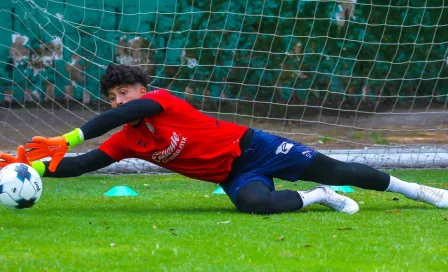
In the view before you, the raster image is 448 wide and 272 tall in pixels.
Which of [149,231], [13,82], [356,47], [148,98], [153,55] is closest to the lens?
[149,231]

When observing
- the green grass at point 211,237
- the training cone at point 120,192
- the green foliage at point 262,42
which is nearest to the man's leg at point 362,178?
the green grass at point 211,237

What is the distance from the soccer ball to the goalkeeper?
512 millimetres

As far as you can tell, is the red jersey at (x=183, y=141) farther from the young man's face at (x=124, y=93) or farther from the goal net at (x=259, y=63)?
the goal net at (x=259, y=63)

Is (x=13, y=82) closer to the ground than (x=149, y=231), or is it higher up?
closer to the ground

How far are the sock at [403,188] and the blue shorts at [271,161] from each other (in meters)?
0.52

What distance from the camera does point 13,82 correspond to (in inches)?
449

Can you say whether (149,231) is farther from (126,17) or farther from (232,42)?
(126,17)

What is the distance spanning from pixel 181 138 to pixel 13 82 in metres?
6.37

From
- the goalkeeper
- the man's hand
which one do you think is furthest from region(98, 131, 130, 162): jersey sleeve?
the man's hand

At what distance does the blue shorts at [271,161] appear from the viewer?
571 cm

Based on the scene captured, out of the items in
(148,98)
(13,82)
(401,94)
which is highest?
(148,98)

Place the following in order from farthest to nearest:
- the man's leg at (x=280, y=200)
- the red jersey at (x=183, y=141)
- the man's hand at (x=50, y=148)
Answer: the red jersey at (x=183, y=141) < the man's leg at (x=280, y=200) < the man's hand at (x=50, y=148)

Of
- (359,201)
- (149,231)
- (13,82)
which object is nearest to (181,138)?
(149,231)

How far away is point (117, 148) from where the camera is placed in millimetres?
5797
